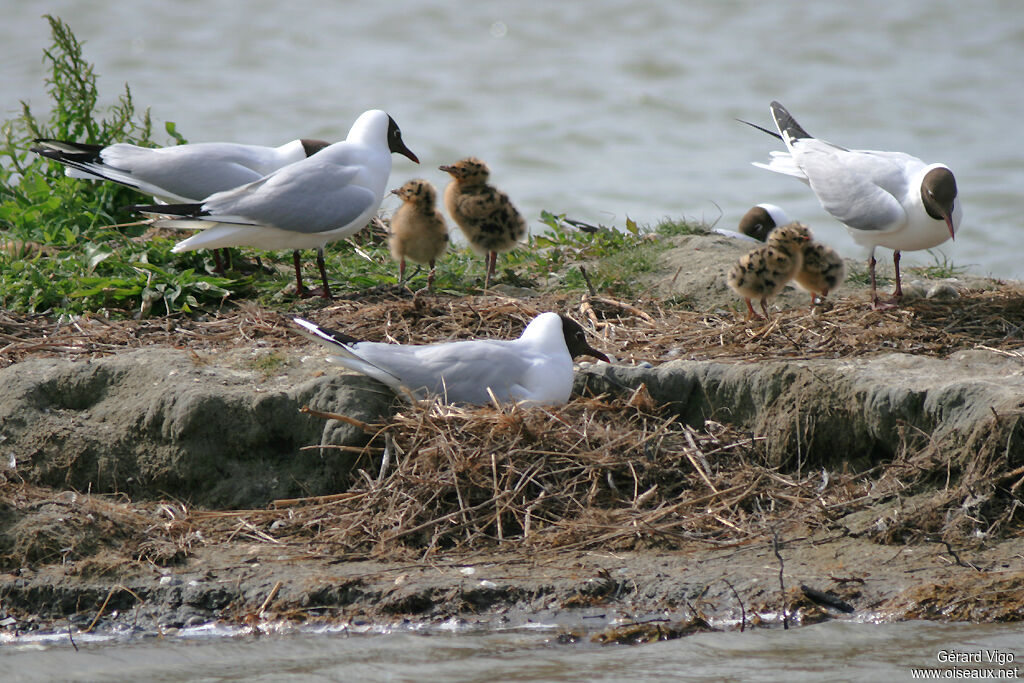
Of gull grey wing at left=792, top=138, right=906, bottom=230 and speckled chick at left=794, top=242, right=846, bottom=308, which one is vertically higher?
gull grey wing at left=792, top=138, right=906, bottom=230

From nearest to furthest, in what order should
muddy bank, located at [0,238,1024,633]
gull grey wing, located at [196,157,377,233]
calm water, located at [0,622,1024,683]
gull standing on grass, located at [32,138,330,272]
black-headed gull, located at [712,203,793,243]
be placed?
calm water, located at [0,622,1024,683], muddy bank, located at [0,238,1024,633], gull grey wing, located at [196,157,377,233], gull standing on grass, located at [32,138,330,272], black-headed gull, located at [712,203,793,243]

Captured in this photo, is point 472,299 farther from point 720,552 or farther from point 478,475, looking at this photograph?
point 720,552

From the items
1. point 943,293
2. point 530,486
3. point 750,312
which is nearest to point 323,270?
point 750,312

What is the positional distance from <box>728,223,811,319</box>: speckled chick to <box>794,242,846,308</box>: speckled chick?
0.34ft

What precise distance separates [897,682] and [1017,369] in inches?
82.4

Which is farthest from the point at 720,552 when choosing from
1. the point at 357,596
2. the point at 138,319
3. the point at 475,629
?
the point at 138,319

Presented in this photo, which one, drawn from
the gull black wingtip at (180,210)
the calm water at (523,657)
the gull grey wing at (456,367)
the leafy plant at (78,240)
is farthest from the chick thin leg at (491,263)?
the calm water at (523,657)

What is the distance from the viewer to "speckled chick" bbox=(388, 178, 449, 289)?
24.1ft

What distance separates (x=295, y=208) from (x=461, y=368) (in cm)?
215

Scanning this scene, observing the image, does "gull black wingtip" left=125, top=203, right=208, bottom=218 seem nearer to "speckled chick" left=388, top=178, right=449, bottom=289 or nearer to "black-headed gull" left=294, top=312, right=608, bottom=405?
"speckled chick" left=388, top=178, right=449, bottom=289

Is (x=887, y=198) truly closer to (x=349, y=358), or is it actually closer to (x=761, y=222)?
(x=761, y=222)

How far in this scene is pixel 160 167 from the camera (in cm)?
773

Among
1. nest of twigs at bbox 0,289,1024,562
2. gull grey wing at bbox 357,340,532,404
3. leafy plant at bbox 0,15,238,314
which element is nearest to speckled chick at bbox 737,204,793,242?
nest of twigs at bbox 0,289,1024,562

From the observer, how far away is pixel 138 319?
6.62 metres
